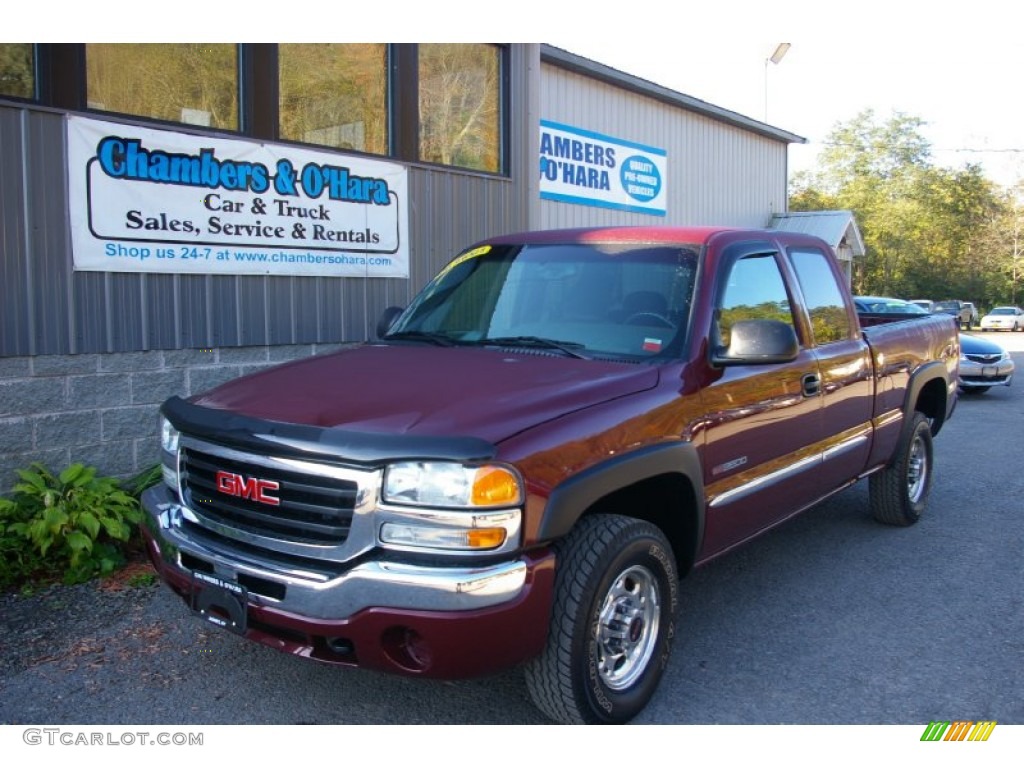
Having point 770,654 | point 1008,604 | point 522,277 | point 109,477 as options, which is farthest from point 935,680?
point 109,477

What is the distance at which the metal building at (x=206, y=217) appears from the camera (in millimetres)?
5465

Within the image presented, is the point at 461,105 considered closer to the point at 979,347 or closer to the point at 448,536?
the point at 448,536

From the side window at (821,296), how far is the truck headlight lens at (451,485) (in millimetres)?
2647

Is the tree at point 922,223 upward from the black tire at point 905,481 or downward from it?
upward

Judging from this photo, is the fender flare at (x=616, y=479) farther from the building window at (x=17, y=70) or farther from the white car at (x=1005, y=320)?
the white car at (x=1005, y=320)

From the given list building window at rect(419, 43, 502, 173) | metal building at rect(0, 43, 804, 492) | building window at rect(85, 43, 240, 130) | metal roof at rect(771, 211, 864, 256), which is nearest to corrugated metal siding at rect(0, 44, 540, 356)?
metal building at rect(0, 43, 804, 492)

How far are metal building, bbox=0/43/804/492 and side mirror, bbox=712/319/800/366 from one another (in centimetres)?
408

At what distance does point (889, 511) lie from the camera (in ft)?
20.0

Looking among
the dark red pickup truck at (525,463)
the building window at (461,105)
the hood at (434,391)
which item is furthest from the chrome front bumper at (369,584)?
the building window at (461,105)

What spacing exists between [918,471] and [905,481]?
0.47 metres

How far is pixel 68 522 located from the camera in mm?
4965

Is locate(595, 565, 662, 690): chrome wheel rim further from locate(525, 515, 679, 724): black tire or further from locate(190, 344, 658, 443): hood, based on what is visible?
locate(190, 344, 658, 443): hood

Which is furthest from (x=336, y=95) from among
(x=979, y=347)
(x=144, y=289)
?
(x=979, y=347)

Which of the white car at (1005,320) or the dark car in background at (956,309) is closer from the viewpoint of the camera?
the dark car in background at (956,309)
